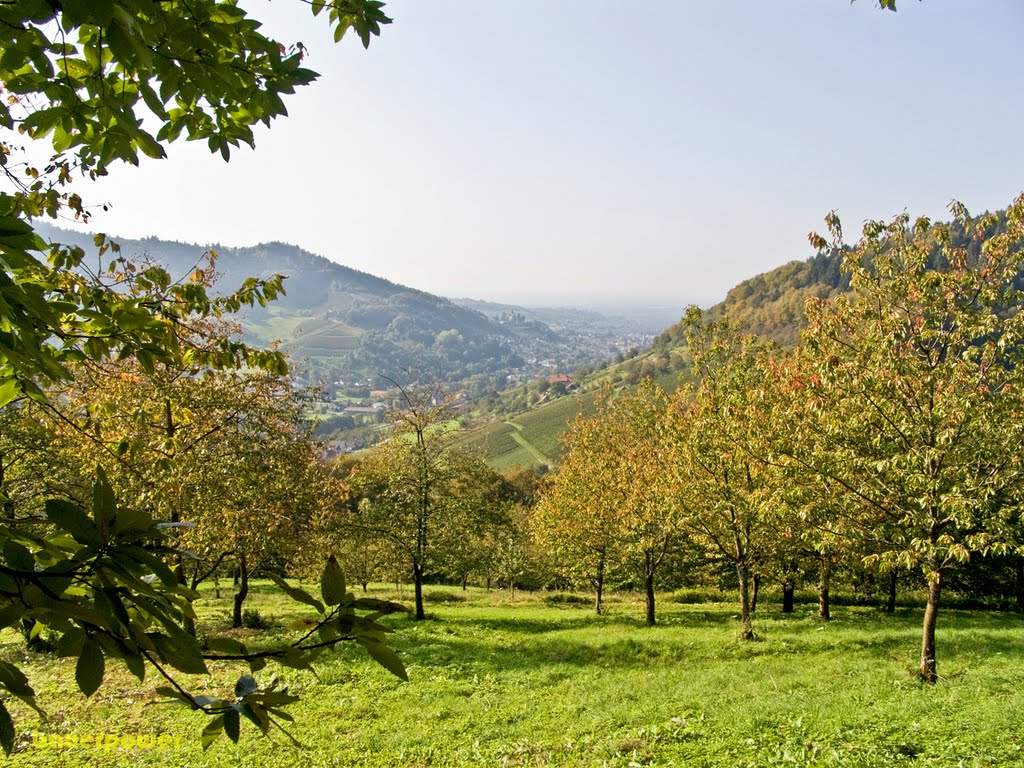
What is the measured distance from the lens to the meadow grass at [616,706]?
24.2 feet

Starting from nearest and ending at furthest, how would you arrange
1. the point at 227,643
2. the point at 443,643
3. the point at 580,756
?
the point at 227,643, the point at 580,756, the point at 443,643

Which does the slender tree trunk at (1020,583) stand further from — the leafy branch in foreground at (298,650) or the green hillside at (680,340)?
the green hillside at (680,340)

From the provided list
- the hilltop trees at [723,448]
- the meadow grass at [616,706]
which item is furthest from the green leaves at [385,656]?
the hilltop trees at [723,448]

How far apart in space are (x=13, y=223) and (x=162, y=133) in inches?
64.8

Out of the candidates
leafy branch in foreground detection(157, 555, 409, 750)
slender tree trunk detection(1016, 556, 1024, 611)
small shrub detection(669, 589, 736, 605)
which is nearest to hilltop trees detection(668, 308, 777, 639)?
leafy branch in foreground detection(157, 555, 409, 750)

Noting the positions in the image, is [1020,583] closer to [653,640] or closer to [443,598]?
[653,640]

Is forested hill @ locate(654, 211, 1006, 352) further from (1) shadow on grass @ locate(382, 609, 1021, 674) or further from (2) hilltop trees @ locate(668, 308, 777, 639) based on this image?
(2) hilltop trees @ locate(668, 308, 777, 639)

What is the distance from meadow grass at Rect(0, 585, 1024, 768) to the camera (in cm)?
738

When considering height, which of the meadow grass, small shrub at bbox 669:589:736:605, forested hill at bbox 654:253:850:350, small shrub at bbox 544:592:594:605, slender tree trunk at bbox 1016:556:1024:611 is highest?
forested hill at bbox 654:253:850:350

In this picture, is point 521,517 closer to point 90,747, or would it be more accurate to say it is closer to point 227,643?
point 90,747

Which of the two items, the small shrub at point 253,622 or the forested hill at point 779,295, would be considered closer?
the small shrub at point 253,622

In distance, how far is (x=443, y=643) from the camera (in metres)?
16.2

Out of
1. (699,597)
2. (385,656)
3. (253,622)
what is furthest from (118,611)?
(699,597)

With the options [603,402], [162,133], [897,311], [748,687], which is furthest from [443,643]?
[162,133]
